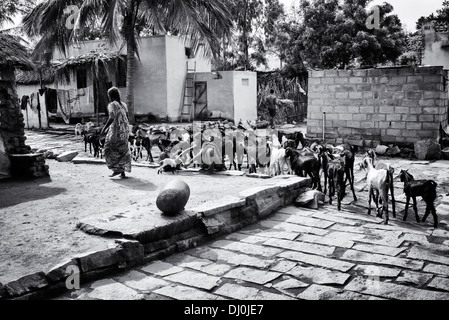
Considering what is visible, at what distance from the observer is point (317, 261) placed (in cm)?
488

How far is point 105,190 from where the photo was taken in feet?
24.2

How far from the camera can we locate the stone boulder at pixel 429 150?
12.7 meters

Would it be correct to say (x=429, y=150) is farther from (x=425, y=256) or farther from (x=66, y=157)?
(x=66, y=157)

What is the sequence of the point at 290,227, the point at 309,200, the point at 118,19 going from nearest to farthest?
the point at 290,227 → the point at 309,200 → the point at 118,19

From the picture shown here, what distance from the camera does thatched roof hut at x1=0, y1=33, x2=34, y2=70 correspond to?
8.04 meters

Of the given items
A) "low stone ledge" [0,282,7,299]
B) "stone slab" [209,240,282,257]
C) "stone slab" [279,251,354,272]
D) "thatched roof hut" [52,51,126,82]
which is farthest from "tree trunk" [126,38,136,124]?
"low stone ledge" [0,282,7,299]

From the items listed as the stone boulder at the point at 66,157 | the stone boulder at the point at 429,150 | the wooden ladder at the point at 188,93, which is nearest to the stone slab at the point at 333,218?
the stone boulder at the point at 66,157

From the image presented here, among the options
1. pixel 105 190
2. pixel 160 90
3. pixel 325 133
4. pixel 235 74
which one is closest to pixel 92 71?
pixel 160 90

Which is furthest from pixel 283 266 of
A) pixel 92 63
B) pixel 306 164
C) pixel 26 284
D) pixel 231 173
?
pixel 92 63

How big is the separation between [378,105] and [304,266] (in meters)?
10.3

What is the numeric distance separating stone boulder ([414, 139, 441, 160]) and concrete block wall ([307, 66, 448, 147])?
0.59 m
